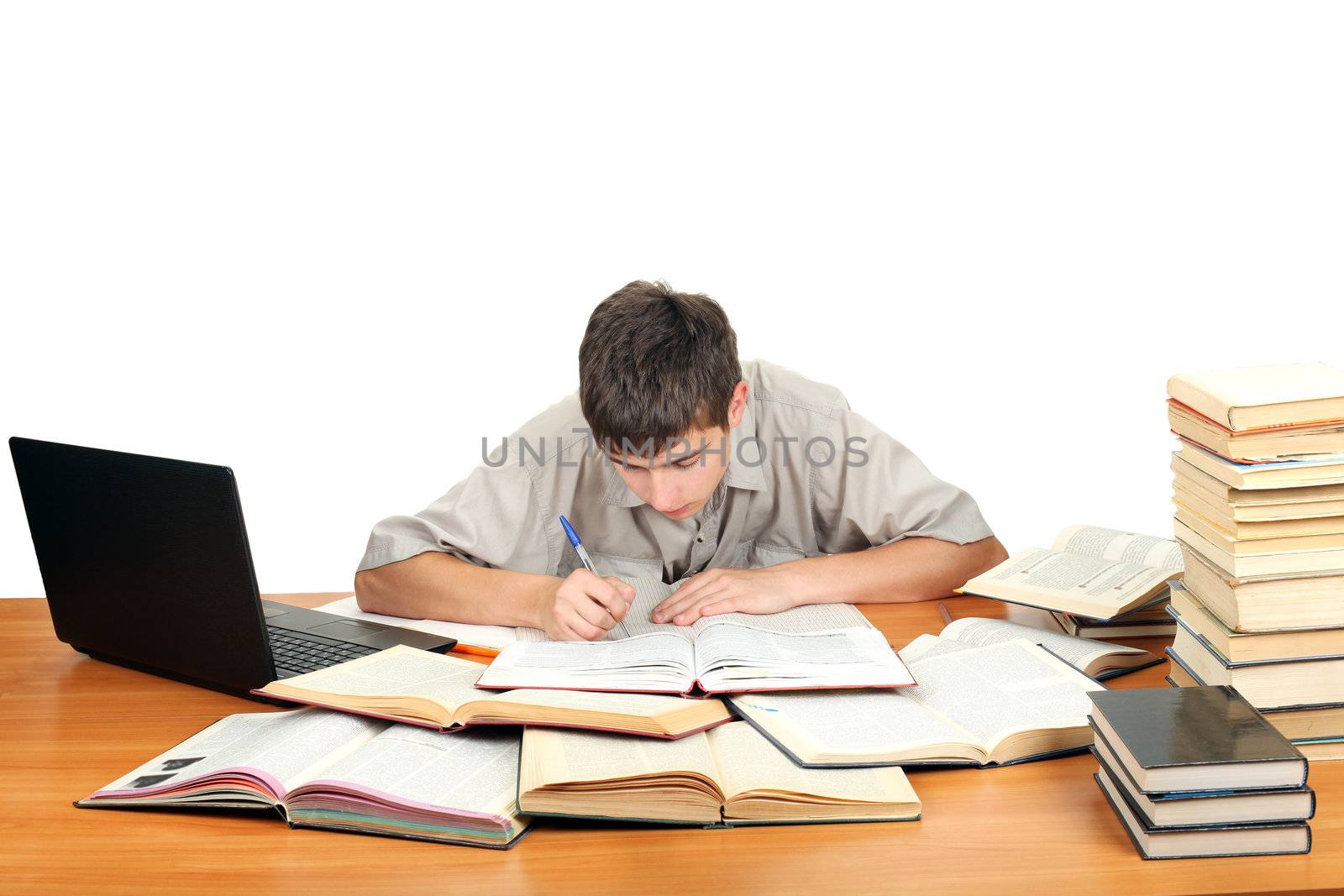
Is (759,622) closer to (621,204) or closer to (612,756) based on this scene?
(612,756)

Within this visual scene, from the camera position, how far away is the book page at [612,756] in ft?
3.52

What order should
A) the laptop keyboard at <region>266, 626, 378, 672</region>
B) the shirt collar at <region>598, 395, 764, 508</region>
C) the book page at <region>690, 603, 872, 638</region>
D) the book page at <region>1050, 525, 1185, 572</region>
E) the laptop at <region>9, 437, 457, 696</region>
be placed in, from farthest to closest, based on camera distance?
the shirt collar at <region>598, 395, 764, 508</region> → the book page at <region>1050, 525, 1185, 572</region> → the book page at <region>690, 603, 872, 638</region> → the laptop keyboard at <region>266, 626, 378, 672</region> → the laptop at <region>9, 437, 457, 696</region>

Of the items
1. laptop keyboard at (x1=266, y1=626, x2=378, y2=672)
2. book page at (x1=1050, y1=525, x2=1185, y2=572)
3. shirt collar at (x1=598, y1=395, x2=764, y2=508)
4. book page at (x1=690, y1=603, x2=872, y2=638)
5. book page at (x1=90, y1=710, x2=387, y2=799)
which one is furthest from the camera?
shirt collar at (x1=598, y1=395, x2=764, y2=508)

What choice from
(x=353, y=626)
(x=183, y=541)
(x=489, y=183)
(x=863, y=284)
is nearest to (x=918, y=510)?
(x=353, y=626)

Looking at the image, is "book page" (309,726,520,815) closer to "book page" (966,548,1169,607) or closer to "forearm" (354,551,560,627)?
"forearm" (354,551,560,627)

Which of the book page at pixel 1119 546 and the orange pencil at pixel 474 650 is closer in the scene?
the orange pencil at pixel 474 650

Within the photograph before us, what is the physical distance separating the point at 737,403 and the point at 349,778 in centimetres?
98

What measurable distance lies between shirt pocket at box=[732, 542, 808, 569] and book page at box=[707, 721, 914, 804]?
0.99m

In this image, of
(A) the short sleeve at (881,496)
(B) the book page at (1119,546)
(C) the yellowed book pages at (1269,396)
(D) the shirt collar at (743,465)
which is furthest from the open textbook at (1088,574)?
(D) the shirt collar at (743,465)

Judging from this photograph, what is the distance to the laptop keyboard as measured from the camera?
1525 mm

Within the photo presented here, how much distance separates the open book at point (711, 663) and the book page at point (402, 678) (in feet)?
0.13

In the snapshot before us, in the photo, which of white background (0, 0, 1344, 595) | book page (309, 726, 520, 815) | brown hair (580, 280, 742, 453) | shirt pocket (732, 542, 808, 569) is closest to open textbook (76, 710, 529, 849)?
book page (309, 726, 520, 815)

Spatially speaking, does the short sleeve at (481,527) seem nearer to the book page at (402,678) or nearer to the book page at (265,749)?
the book page at (402,678)

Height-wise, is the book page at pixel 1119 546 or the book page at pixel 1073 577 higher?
the book page at pixel 1073 577
